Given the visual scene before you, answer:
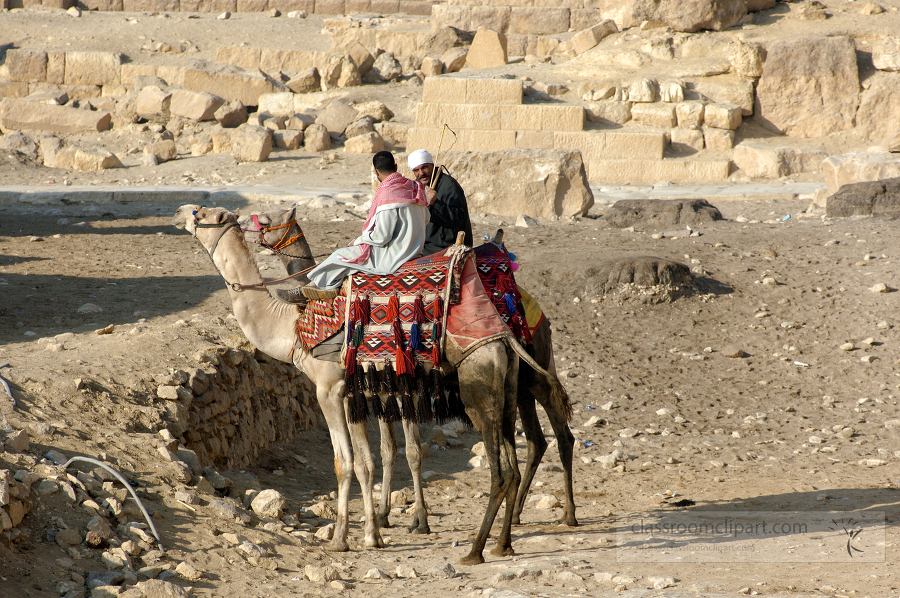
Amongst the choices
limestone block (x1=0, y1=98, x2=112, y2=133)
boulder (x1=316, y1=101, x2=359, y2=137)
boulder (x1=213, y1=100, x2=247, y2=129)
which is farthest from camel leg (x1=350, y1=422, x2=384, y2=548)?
limestone block (x1=0, y1=98, x2=112, y2=133)

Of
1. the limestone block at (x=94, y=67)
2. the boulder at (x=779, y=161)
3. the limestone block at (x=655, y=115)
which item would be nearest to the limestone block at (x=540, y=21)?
the limestone block at (x=655, y=115)

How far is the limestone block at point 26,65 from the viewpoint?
26906mm

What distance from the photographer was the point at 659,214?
13.4 meters

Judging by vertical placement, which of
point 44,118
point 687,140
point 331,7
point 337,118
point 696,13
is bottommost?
point 687,140

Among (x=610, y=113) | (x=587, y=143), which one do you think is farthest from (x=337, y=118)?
(x=610, y=113)

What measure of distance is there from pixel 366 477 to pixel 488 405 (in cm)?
103

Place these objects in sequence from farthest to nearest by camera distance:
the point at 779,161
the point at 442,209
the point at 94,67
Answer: the point at 94,67, the point at 779,161, the point at 442,209

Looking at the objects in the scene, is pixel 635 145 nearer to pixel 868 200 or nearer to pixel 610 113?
pixel 610 113

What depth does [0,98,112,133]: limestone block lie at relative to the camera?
2383cm

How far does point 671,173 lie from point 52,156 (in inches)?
607

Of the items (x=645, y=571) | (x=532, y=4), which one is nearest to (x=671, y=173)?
(x=532, y=4)

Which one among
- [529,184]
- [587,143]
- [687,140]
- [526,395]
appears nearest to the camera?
[526,395]

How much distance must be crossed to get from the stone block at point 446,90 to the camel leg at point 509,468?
629 inches

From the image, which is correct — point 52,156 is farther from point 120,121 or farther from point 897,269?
point 897,269
